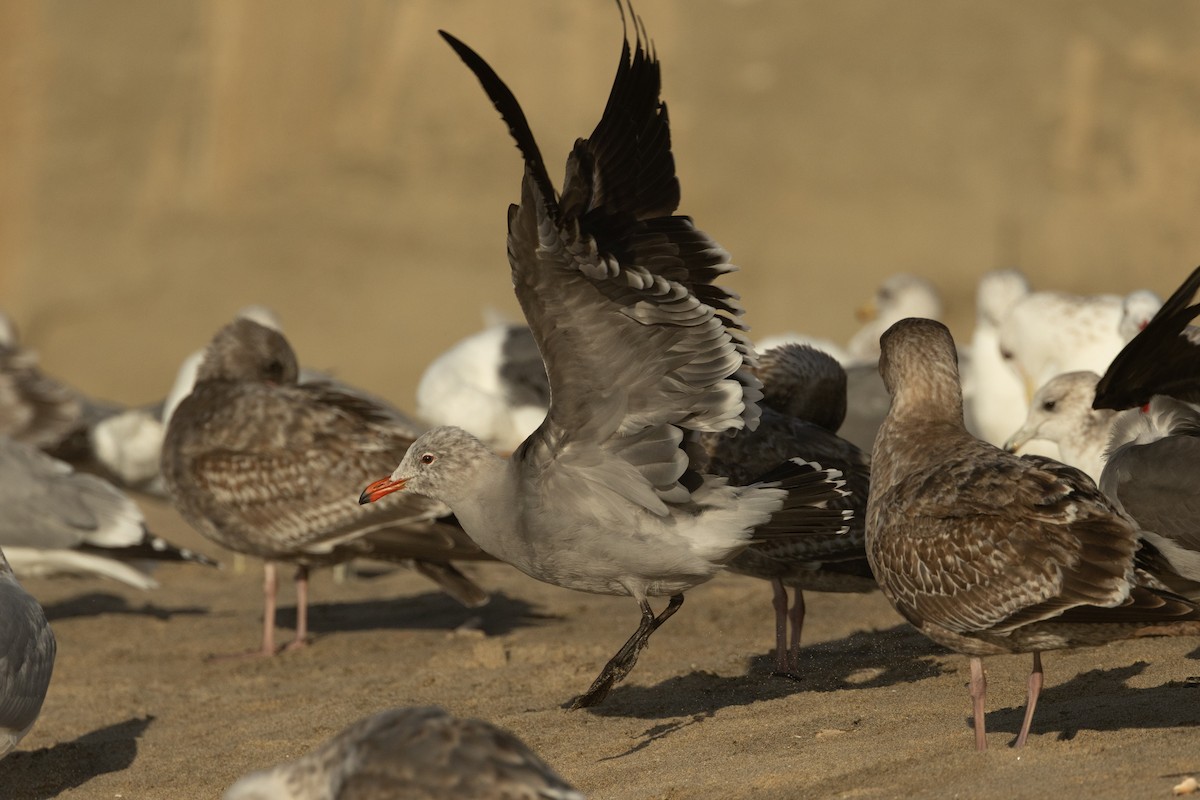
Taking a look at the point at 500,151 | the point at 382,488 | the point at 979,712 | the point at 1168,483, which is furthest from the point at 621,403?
the point at 500,151

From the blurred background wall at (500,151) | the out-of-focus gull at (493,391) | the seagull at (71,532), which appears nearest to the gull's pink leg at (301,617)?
the seagull at (71,532)

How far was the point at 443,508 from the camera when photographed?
8.57m

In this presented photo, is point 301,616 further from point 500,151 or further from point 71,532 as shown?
point 500,151

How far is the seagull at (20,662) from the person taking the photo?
18.5 feet

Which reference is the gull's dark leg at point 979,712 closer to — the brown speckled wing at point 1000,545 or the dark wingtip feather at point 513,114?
the brown speckled wing at point 1000,545

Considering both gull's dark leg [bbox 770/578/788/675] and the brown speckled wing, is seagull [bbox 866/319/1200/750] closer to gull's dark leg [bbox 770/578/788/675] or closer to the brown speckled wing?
the brown speckled wing

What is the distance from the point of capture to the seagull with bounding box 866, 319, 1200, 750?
482 centimetres

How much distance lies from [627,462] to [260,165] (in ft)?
49.6

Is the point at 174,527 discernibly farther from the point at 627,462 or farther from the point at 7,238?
the point at 7,238

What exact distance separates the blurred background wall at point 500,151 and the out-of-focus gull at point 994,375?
19.3 feet

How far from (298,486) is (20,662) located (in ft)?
10.1

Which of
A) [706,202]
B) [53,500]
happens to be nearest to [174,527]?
[53,500]

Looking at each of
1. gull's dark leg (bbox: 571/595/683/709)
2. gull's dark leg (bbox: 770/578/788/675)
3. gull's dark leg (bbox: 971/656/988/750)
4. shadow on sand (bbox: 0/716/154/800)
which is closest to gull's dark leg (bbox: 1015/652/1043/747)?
gull's dark leg (bbox: 971/656/988/750)

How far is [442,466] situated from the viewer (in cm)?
649
